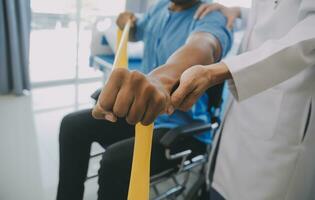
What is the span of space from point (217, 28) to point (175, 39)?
0.73ft

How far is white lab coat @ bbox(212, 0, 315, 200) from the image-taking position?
2.46 feet

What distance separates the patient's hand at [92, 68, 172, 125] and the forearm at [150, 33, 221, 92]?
0.10 meters

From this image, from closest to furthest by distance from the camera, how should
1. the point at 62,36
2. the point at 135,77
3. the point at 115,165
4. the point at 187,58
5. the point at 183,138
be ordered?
the point at 135,77 < the point at 187,58 < the point at 115,165 < the point at 183,138 < the point at 62,36

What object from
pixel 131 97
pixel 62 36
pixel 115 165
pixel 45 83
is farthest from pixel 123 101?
pixel 62 36

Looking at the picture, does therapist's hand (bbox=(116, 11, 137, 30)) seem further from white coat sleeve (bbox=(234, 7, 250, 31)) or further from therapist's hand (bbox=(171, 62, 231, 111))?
therapist's hand (bbox=(171, 62, 231, 111))

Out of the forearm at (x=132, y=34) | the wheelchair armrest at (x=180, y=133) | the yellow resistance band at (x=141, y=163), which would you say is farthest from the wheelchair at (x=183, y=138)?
the forearm at (x=132, y=34)

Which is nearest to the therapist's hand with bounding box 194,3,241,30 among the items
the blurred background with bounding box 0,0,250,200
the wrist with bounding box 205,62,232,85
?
the wrist with bounding box 205,62,232,85

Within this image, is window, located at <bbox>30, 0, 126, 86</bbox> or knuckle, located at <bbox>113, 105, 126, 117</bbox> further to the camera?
window, located at <bbox>30, 0, 126, 86</bbox>

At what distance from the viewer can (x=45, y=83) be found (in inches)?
121

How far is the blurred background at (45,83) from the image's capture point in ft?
5.45

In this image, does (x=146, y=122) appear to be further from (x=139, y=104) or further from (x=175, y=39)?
(x=175, y=39)

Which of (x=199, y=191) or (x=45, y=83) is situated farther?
(x=45, y=83)

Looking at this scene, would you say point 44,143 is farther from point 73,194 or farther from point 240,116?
point 240,116

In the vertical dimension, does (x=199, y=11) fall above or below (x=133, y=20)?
above
